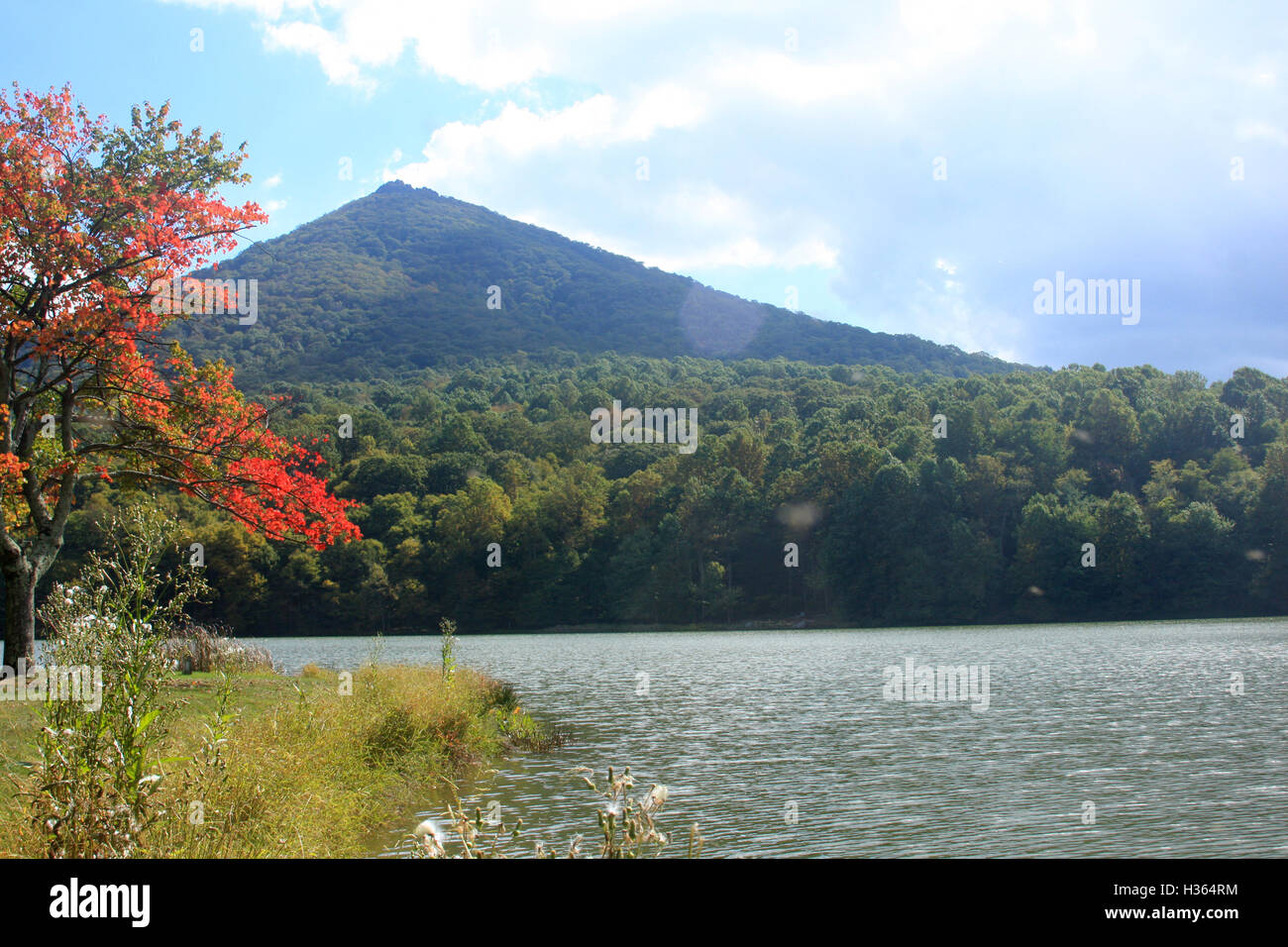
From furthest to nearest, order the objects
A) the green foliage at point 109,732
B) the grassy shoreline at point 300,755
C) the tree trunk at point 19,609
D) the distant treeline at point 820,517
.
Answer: the distant treeline at point 820,517, the tree trunk at point 19,609, the grassy shoreline at point 300,755, the green foliage at point 109,732

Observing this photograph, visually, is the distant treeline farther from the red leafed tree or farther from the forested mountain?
the red leafed tree

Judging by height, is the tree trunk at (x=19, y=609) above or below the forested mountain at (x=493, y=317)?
below

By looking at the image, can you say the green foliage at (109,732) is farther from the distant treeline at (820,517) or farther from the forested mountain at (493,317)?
the forested mountain at (493,317)

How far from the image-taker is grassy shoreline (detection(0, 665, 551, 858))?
25.2 feet

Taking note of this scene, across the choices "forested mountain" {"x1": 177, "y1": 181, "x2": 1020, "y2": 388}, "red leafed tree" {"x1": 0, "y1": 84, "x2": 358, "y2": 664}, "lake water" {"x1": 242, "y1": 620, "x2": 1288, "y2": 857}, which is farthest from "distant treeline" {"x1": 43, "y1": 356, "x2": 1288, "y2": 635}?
"red leafed tree" {"x1": 0, "y1": 84, "x2": 358, "y2": 664}

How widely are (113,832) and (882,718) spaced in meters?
20.3

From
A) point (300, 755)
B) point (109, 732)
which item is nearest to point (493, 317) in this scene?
point (300, 755)

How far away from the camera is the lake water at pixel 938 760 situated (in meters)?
12.2

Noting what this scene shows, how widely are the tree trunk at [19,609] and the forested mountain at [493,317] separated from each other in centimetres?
11147

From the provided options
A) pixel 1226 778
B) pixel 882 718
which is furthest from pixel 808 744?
pixel 1226 778

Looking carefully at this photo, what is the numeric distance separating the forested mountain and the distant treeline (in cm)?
3440

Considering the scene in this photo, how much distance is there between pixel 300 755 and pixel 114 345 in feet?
30.1

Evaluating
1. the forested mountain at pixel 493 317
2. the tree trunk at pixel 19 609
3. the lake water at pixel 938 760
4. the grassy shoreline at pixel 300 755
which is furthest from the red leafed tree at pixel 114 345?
the forested mountain at pixel 493 317
